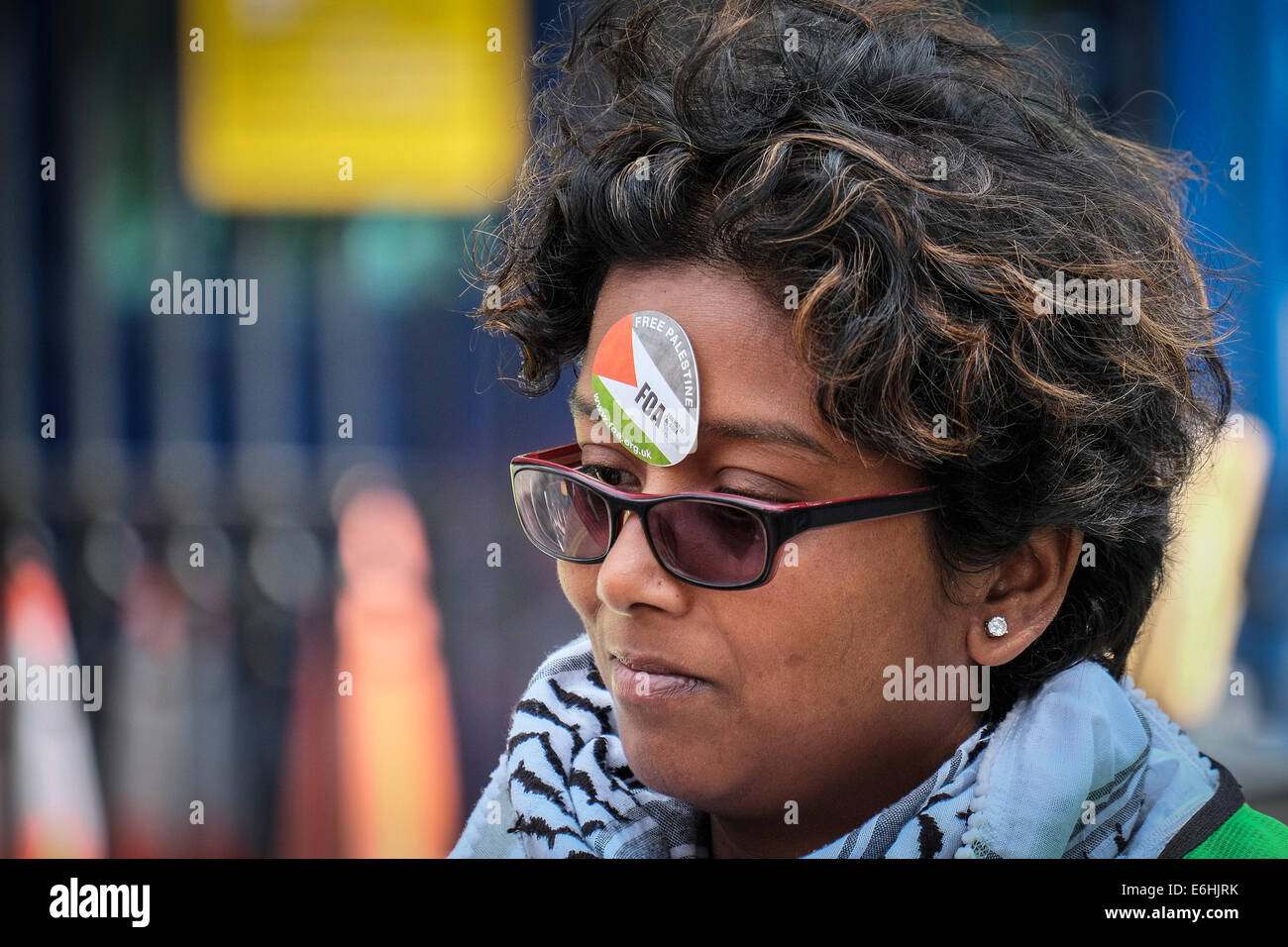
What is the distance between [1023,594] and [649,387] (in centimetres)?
61

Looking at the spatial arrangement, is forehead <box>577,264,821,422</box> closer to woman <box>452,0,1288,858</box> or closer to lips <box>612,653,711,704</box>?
woman <box>452,0,1288,858</box>

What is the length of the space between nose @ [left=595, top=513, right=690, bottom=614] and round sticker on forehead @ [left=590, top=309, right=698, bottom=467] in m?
0.11

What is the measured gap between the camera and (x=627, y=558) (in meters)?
1.49

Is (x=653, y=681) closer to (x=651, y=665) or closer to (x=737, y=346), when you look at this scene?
(x=651, y=665)

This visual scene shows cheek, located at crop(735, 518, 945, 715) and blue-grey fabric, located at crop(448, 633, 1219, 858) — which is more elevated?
cheek, located at crop(735, 518, 945, 715)

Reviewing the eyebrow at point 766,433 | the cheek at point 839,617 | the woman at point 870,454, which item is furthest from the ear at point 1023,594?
the eyebrow at point 766,433

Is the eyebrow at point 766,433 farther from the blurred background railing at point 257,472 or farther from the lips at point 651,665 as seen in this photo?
the blurred background railing at point 257,472

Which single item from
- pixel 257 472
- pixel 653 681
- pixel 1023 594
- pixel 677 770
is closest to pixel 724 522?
pixel 653 681

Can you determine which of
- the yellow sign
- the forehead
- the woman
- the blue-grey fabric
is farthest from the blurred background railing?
the forehead

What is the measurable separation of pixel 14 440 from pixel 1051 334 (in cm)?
333

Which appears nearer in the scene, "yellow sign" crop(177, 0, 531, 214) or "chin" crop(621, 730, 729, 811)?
"chin" crop(621, 730, 729, 811)

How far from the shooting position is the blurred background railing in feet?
11.7
